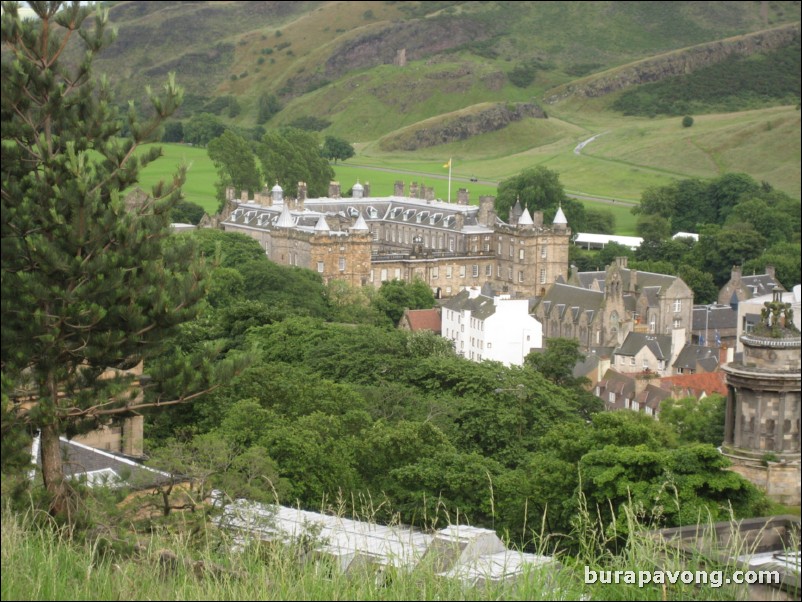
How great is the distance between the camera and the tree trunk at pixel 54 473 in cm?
2209

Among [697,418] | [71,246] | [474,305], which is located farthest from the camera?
[474,305]

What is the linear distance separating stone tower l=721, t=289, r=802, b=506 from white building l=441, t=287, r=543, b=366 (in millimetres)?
38303

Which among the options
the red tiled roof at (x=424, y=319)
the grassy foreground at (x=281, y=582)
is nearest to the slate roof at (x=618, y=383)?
the red tiled roof at (x=424, y=319)

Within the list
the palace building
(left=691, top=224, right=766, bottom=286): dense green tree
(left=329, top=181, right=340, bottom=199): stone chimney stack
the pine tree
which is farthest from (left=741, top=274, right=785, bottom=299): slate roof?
the pine tree

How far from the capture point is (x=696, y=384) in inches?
2709

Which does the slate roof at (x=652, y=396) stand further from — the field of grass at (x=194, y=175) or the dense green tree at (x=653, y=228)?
the field of grass at (x=194, y=175)

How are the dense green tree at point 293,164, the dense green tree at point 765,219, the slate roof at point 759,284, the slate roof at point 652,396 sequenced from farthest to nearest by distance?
1. the dense green tree at point 293,164
2. the dense green tree at point 765,219
3. the slate roof at point 759,284
4. the slate roof at point 652,396

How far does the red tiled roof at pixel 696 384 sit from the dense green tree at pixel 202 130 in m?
130

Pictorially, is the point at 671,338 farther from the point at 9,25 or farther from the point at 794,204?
the point at 794,204

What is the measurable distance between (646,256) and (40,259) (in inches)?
Result: 3977

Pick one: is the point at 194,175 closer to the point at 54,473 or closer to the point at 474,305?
the point at 474,305

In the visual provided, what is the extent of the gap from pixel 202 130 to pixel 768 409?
158 m

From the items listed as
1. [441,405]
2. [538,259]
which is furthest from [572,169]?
[441,405]

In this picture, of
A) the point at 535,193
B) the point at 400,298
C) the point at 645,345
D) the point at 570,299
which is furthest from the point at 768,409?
the point at 535,193
